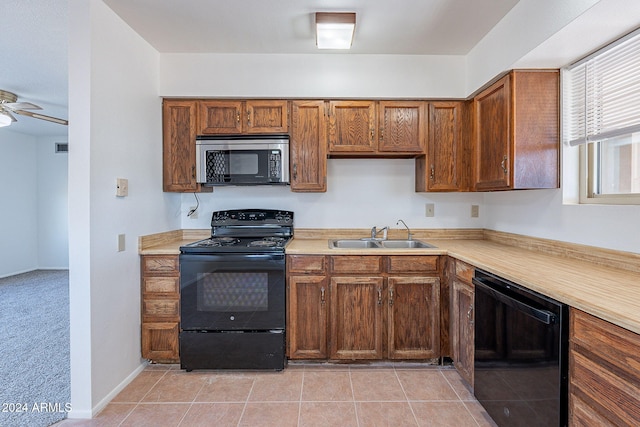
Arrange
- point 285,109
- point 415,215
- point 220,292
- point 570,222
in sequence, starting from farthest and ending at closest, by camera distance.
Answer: point 415,215, point 285,109, point 220,292, point 570,222

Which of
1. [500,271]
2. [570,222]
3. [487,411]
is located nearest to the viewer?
[500,271]

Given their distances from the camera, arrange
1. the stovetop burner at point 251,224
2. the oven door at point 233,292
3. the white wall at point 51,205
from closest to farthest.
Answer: the oven door at point 233,292
the stovetop burner at point 251,224
the white wall at point 51,205

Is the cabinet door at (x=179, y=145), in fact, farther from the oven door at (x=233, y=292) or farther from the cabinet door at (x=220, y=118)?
the oven door at (x=233, y=292)

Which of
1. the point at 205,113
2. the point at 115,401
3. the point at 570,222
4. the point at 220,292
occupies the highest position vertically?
the point at 205,113

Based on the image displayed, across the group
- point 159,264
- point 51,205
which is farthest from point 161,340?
point 51,205

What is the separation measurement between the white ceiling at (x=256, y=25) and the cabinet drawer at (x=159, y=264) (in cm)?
168

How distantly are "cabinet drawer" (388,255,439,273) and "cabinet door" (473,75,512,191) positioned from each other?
71 centimetres

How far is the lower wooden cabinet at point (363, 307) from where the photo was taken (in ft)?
7.67

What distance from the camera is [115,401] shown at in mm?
1989

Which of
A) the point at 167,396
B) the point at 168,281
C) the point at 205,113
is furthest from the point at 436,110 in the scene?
the point at 167,396

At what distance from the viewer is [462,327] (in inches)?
83.7

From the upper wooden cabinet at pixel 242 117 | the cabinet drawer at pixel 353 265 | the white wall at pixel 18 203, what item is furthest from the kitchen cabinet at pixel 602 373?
the white wall at pixel 18 203

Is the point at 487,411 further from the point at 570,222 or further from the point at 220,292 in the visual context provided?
the point at 220,292

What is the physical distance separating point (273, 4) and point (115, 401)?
2709 mm
